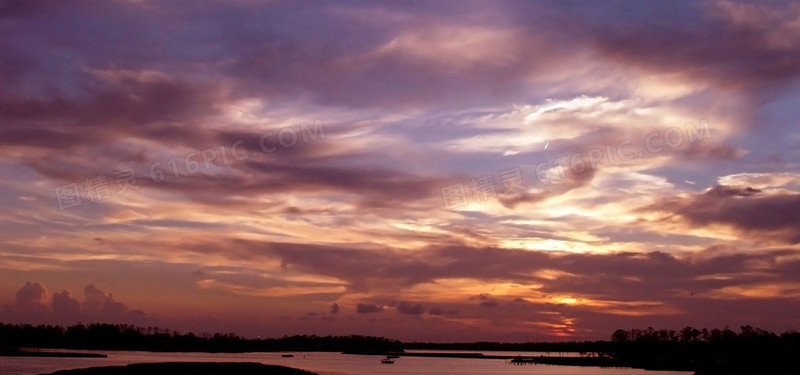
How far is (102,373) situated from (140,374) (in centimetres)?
469

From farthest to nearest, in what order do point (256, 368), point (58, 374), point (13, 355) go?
point (13, 355) → point (256, 368) → point (58, 374)

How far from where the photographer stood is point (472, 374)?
146 metres

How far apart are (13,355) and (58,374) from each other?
10190 centimetres

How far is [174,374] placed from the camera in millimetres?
88250

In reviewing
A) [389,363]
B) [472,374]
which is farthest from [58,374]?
[389,363]

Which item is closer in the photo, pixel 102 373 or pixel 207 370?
pixel 102 373

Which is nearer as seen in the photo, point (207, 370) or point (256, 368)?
point (207, 370)

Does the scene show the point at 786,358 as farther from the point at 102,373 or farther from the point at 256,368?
the point at 102,373

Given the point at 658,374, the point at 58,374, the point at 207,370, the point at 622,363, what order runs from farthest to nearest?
the point at 622,363 < the point at 658,374 < the point at 207,370 < the point at 58,374

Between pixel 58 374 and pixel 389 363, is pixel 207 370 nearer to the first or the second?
pixel 58 374

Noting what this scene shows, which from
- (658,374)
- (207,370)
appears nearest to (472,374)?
(658,374)

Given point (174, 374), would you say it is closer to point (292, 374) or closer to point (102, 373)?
point (102, 373)

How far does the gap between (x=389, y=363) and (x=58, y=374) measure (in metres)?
123

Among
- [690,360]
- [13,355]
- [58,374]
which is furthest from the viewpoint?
[13,355]
